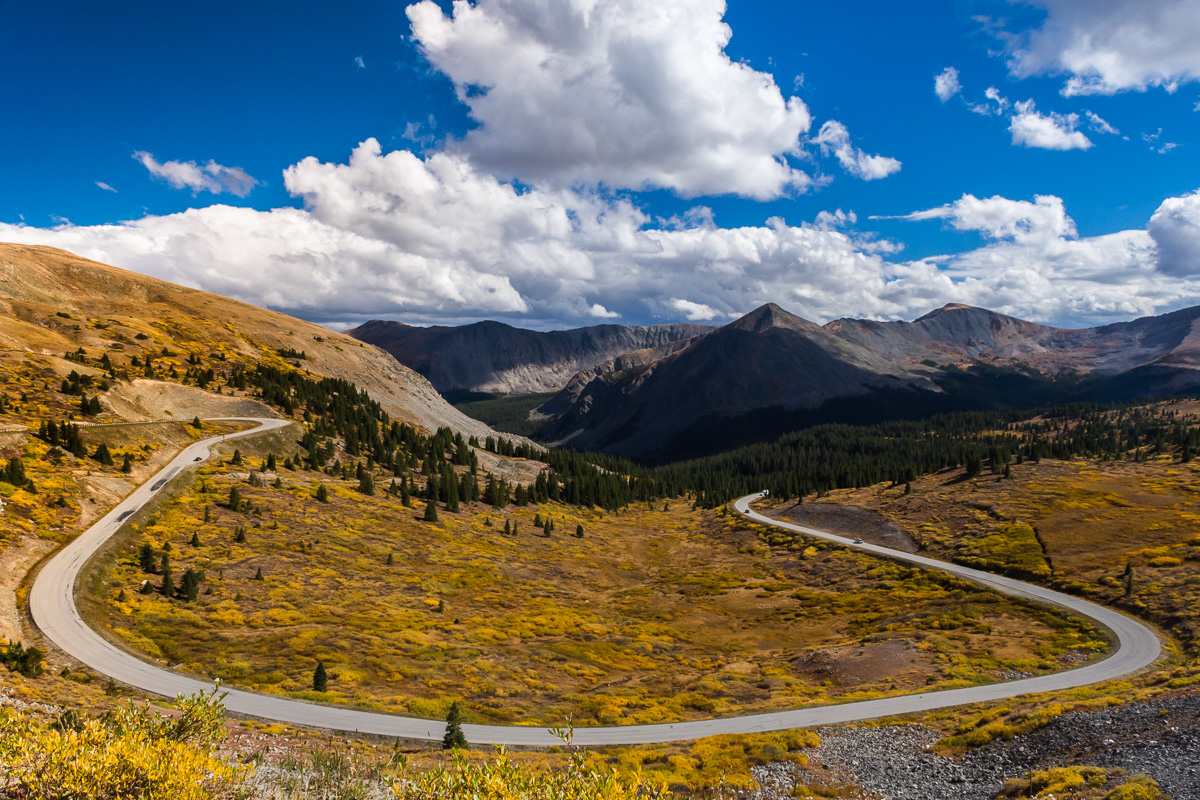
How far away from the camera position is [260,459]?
97.8m

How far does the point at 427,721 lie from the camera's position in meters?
34.3

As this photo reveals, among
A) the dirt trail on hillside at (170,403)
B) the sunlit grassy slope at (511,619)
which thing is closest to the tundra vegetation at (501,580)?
the sunlit grassy slope at (511,619)

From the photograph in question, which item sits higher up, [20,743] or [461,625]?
[20,743]

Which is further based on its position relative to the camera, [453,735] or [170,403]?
[170,403]

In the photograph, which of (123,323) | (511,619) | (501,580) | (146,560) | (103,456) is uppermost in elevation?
(123,323)

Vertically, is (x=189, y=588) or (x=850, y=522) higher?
(x=189, y=588)

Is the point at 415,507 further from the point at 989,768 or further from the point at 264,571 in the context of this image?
the point at 989,768

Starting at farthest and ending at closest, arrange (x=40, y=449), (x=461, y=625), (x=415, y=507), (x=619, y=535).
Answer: (x=619, y=535) → (x=415, y=507) → (x=40, y=449) → (x=461, y=625)

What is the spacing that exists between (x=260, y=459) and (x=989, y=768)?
109m

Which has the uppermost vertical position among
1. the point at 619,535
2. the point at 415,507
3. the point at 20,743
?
the point at 20,743

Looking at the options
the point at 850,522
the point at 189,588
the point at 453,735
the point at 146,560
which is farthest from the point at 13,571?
the point at 850,522

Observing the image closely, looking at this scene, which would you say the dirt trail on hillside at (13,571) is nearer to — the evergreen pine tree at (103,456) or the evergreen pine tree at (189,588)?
the evergreen pine tree at (189,588)

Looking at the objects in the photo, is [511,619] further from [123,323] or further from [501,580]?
[123,323]

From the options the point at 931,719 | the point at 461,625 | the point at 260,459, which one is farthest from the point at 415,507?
the point at 931,719
